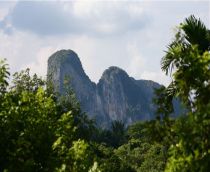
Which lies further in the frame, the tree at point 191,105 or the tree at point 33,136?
→ the tree at point 33,136

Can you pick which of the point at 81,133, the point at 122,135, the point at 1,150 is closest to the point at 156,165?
the point at 81,133

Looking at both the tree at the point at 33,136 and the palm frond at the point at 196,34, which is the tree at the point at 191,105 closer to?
the palm frond at the point at 196,34

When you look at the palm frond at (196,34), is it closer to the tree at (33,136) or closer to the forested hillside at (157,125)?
the forested hillside at (157,125)

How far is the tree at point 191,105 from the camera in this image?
9.54 metres

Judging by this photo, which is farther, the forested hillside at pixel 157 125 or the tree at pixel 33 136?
the tree at pixel 33 136

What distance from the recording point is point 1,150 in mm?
13906

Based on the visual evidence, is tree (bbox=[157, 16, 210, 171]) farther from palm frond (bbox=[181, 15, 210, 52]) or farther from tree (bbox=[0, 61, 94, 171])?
tree (bbox=[0, 61, 94, 171])

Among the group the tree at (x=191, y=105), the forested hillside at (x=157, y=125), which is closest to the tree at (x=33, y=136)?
the forested hillside at (x=157, y=125)

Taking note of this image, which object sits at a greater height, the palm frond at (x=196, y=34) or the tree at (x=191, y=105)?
the palm frond at (x=196, y=34)

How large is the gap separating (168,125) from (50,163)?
4.76 m

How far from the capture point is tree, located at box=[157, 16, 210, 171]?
31.3 ft

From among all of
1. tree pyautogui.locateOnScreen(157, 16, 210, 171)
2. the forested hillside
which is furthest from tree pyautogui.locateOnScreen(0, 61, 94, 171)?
tree pyautogui.locateOnScreen(157, 16, 210, 171)

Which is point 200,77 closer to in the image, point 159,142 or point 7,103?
point 159,142

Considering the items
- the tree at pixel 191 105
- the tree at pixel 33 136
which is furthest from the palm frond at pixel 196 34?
the tree at pixel 33 136
